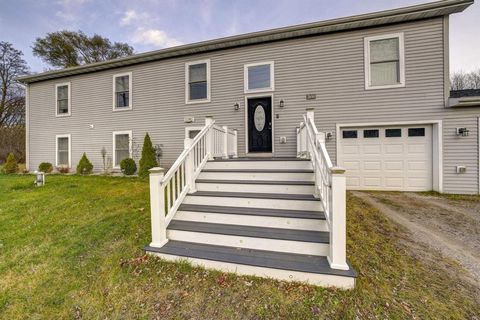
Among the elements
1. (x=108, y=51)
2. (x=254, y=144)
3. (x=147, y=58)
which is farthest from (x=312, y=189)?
(x=108, y=51)

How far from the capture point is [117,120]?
8852 millimetres

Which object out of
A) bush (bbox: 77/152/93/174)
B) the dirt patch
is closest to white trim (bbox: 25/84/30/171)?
bush (bbox: 77/152/93/174)

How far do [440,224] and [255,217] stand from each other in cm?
349

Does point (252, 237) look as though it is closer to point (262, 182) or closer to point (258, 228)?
point (258, 228)

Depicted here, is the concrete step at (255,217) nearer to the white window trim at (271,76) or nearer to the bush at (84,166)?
the white window trim at (271,76)

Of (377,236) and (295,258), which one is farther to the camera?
(377,236)

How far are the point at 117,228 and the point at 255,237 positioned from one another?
7.86 feet

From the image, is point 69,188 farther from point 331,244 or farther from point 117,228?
point 331,244

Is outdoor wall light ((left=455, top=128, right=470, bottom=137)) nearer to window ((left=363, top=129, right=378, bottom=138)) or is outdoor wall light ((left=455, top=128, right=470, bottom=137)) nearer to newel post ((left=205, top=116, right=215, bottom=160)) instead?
window ((left=363, top=129, right=378, bottom=138))

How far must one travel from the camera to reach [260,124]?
23.3ft

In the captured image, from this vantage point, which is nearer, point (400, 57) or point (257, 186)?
point (257, 186)

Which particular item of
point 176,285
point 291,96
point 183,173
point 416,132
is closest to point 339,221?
point 176,285

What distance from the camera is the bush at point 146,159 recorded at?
7.57 meters

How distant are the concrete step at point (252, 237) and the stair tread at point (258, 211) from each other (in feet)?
0.62
